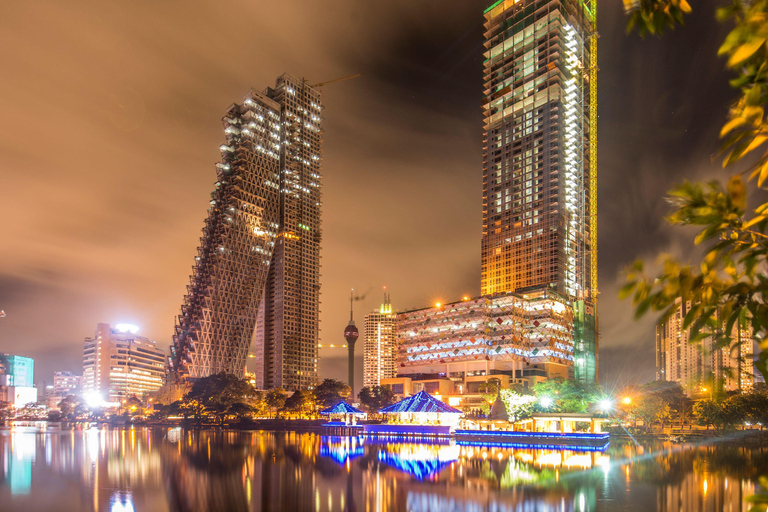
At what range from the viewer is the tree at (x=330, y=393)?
4830 inches

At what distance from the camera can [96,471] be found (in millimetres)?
48625

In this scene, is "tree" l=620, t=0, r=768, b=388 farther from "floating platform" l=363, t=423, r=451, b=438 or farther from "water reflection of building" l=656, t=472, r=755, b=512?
"floating platform" l=363, t=423, r=451, b=438

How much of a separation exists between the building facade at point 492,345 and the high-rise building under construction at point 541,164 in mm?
12279

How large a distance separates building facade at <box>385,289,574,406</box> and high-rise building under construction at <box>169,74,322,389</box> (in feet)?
145

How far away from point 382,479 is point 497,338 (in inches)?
4334

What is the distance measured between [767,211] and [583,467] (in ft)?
159

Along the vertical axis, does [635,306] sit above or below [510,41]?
below

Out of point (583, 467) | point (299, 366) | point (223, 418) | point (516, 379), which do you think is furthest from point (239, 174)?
point (583, 467)

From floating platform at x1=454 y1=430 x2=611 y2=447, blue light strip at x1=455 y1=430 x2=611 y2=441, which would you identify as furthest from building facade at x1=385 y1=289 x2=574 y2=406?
blue light strip at x1=455 y1=430 x2=611 y2=441

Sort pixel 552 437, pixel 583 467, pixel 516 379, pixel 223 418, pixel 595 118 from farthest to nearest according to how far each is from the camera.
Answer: pixel 595 118, pixel 516 379, pixel 223 418, pixel 552 437, pixel 583 467

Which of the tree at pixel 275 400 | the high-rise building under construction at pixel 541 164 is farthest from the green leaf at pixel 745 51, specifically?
the high-rise building under construction at pixel 541 164

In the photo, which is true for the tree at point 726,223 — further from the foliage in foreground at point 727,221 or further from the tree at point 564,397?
the tree at point 564,397

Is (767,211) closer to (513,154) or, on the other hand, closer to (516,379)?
(516,379)

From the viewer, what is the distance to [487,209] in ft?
608
